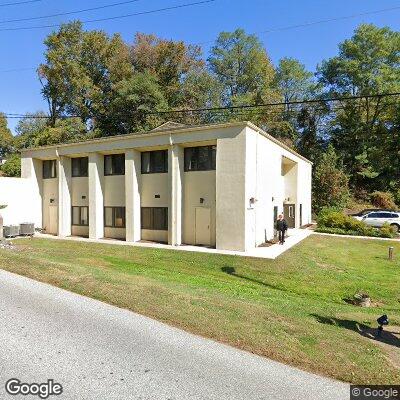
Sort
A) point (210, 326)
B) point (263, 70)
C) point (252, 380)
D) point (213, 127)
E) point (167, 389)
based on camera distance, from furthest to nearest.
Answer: point (263, 70)
point (213, 127)
point (210, 326)
point (252, 380)
point (167, 389)

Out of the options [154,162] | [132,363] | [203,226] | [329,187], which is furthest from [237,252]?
[329,187]

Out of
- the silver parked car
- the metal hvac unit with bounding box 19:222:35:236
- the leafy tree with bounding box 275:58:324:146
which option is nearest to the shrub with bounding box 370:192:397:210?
the leafy tree with bounding box 275:58:324:146

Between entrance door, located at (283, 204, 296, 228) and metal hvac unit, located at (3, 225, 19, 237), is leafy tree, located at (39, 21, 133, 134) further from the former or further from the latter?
entrance door, located at (283, 204, 296, 228)

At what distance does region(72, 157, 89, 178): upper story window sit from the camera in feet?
76.0

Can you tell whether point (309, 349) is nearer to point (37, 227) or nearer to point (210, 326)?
point (210, 326)

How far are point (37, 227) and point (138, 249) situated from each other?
36.2ft

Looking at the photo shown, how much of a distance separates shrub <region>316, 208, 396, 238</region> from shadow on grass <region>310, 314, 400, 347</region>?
17554 millimetres

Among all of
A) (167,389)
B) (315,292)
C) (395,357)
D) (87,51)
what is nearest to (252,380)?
(167,389)

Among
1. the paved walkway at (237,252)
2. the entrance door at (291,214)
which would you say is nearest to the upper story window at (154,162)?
the paved walkway at (237,252)

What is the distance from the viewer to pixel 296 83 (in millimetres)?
49562

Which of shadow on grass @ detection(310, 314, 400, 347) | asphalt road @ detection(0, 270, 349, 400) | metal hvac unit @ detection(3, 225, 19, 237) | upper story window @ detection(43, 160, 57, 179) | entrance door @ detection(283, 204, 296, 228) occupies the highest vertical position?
upper story window @ detection(43, 160, 57, 179)

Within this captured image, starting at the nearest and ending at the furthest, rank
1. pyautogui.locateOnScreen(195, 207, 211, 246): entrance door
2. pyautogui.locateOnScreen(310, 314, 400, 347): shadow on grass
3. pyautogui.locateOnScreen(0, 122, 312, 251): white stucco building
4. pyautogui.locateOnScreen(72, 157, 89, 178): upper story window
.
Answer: pyautogui.locateOnScreen(310, 314, 400, 347): shadow on grass → pyautogui.locateOnScreen(0, 122, 312, 251): white stucco building → pyautogui.locateOnScreen(195, 207, 211, 246): entrance door → pyautogui.locateOnScreen(72, 157, 89, 178): upper story window

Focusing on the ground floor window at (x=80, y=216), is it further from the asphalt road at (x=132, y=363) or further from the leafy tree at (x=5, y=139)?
the leafy tree at (x=5, y=139)

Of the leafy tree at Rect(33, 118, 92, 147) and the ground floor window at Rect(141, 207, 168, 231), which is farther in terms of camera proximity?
the leafy tree at Rect(33, 118, 92, 147)
